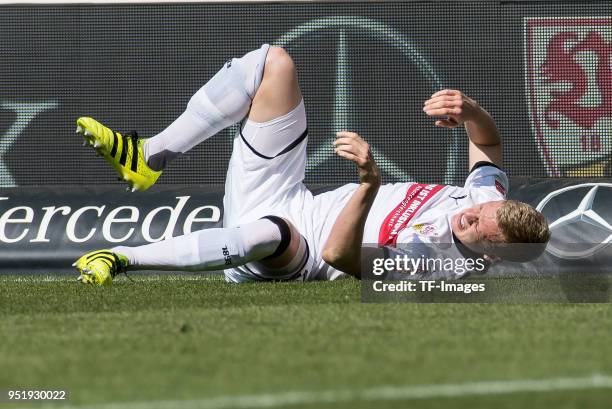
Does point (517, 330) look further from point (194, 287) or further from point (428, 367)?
point (194, 287)

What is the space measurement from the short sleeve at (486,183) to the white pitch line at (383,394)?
93.9 inches

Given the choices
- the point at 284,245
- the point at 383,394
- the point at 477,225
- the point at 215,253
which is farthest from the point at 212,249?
the point at 383,394

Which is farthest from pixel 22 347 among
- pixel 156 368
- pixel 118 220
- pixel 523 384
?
pixel 118 220

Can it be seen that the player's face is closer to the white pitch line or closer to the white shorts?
the white shorts

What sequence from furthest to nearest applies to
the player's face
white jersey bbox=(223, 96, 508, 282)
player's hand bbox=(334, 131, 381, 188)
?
white jersey bbox=(223, 96, 508, 282) < the player's face < player's hand bbox=(334, 131, 381, 188)

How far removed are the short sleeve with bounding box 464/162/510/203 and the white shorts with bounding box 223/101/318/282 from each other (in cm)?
67

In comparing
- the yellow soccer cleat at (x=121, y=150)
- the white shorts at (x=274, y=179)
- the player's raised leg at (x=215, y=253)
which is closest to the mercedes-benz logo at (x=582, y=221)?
the white shorts at (x=274, y=179)

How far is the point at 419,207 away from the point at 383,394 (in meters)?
2.55

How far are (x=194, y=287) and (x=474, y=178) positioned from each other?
1233mm

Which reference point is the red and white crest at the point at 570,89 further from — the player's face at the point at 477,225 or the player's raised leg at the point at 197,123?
the player's raised leg at the point at 197,123

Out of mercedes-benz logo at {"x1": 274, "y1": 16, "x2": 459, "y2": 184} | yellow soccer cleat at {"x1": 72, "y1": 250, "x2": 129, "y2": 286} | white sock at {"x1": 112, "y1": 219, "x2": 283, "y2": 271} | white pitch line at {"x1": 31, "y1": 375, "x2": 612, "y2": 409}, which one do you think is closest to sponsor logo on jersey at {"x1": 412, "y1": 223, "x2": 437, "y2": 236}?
white sock at {"x1": 112, "y1": 219, "x2": 283, "y2": 271}

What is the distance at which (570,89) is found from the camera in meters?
7.74

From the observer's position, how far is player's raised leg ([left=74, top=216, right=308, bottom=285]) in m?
4.38

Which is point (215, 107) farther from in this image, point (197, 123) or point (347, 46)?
point (347, 46)
